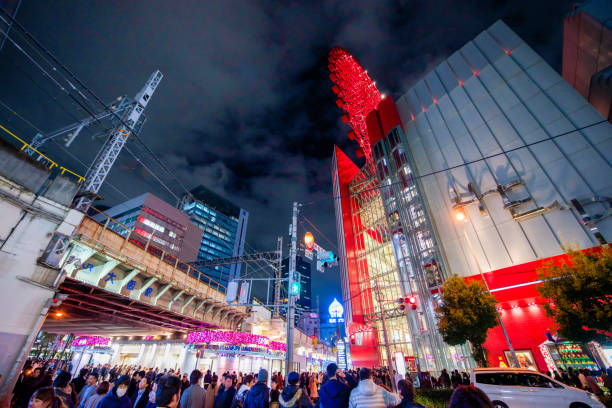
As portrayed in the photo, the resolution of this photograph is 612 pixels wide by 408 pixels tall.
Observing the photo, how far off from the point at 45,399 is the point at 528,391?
501 inches

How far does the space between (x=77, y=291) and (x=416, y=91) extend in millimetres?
36938

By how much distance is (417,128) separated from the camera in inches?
1152

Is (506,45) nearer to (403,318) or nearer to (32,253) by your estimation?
(403,318)

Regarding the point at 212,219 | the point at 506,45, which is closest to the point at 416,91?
the point at 506,45

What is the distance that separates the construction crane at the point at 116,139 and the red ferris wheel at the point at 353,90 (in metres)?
29.4

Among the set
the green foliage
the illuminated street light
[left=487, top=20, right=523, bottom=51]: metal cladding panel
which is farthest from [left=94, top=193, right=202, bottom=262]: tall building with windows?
[left=487, top=20, right=523, bottom=51]: metal cladding panel

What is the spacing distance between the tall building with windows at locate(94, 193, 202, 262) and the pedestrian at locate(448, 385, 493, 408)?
2727 inches

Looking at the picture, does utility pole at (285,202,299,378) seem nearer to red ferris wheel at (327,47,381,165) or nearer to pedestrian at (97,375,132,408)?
pedestrian at (97,375,132,408)

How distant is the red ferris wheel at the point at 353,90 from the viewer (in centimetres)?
4194

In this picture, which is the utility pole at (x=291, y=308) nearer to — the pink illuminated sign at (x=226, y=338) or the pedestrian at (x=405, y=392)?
the pedestrian at (x=405, y=392)

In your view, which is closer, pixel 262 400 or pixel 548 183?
pixel 262 400

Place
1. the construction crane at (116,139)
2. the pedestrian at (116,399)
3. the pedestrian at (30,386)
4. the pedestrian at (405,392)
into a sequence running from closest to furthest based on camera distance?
1. the pedestrian at (405,392)
2. the pedestrian at (116,399)
3. the pedestrian at (30,386)
4. the construction crane at (116,139)

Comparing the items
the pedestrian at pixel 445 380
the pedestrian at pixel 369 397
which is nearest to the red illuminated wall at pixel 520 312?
the pedestrian at pixel 445 380

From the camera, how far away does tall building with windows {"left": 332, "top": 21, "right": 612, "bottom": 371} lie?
655 inches
